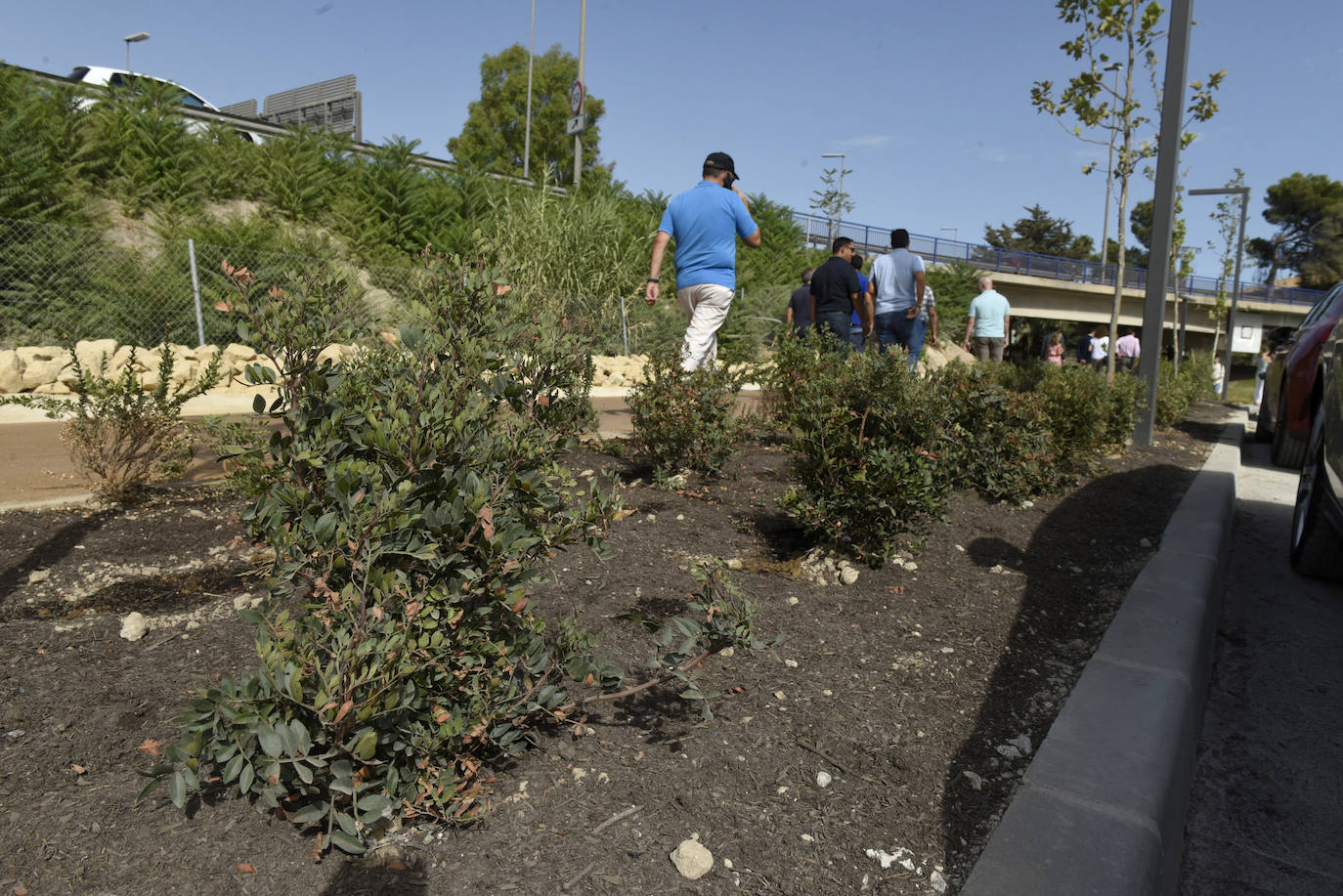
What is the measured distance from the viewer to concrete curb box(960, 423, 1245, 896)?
1.65 m

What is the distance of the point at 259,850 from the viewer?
1.57 meters

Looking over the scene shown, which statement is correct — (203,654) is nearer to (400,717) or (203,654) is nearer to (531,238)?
(400,717)

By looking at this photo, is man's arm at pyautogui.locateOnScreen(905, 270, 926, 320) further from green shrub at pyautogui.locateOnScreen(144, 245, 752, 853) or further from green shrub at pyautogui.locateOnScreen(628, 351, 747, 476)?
green shrub at pyautogui.locateOnScreen(144, 245, 752, 853)

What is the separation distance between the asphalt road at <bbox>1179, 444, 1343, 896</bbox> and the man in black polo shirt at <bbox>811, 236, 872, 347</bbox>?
12.5 ft

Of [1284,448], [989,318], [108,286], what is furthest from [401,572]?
[989,318]

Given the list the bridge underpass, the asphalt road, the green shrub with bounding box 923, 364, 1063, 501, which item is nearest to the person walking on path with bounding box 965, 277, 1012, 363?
the green shrub with bounding box 923, 364, 1063, 501

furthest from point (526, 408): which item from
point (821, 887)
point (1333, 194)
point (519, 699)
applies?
point (1333, 194)

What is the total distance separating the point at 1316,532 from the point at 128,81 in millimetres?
15113

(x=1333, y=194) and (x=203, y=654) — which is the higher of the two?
(x=1333, y=194)

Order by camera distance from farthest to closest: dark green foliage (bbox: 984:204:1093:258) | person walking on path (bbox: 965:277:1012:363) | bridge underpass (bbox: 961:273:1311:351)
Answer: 1. dark green foliage (bbox: 984:204:1093:258)
2. bridge underpass (bbox: 961:273:1311:351)
3. person walking on path (bbox: 965:277:1012:363)

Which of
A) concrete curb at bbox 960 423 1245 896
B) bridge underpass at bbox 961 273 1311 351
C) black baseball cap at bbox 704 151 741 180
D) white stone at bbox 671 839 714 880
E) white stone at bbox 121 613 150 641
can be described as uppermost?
bridge underpass at bbox 961 273 1311 351

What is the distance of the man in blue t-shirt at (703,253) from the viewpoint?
5.81 metres

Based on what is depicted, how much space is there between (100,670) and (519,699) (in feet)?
3.72

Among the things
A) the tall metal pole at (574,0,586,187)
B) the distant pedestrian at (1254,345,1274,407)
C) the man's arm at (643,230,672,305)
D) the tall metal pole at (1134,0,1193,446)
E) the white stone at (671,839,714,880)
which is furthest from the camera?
the tall metal pole at (574,0,586,187)
